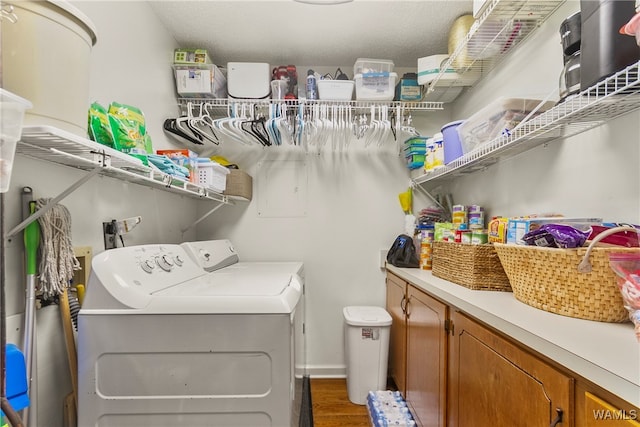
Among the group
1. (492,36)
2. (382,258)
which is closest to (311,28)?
(492,36)

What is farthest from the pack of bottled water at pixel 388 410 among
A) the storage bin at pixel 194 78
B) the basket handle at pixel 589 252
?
the storage bin at pixel 194 78

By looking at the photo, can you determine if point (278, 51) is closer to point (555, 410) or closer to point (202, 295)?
point (202, 295)

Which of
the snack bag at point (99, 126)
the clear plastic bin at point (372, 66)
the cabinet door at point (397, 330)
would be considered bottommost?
the cabinet door at point (397, 330)

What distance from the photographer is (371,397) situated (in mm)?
2045

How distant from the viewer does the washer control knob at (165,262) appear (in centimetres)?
140

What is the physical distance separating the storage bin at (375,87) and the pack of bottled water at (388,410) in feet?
6.77

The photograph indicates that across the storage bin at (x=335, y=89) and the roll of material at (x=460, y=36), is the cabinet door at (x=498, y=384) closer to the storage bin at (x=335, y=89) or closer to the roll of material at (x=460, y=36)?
the roll of material at (x=460, y=36)

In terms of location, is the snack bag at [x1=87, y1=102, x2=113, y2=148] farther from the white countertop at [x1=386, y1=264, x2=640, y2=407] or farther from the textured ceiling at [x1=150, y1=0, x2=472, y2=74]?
the white countertop at [x1=386, y1=264, x2=640, y2=407]

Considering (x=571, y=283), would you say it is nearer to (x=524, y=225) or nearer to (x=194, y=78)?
(x=524, y=225)

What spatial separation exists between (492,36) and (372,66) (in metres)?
0.88

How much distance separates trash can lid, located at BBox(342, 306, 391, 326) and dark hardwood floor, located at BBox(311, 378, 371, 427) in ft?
1.85

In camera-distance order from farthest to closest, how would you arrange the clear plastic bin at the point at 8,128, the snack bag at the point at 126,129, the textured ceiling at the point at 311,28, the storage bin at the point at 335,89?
the storage bin at the point at 335,89, the textured ceiling at the point at 311,28, the snack bag at the point at 126,129, the clear plastic bin at the point at 8,128

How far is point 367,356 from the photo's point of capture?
7.32 feet

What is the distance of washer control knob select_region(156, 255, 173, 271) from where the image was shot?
140 cm
